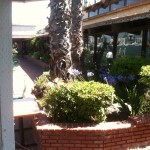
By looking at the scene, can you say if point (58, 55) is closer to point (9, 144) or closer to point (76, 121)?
point (76, 121)

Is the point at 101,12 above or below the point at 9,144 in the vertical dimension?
above

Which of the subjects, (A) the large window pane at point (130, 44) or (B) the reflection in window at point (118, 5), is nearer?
(A) the large window pane at point (130, 44)

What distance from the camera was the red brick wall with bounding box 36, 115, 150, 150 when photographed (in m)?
5.32

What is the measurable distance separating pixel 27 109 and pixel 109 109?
184 cm

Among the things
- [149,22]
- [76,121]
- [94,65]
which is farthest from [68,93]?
[94,65]

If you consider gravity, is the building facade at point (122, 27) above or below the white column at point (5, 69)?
above

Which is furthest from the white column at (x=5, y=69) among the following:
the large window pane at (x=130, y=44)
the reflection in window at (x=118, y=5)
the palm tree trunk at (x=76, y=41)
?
the reflection in window at (x=118, y=5)

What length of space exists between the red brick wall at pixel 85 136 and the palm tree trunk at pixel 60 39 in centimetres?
324

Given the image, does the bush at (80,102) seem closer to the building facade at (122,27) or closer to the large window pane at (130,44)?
the building facade at (122,27)

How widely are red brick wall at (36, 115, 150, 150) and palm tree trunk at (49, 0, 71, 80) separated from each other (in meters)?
3.24

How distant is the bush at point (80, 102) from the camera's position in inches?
220

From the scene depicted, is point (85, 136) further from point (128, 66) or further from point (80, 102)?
point (128, 66)

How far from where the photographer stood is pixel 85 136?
5359 millimetres

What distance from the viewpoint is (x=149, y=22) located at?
11953mm
